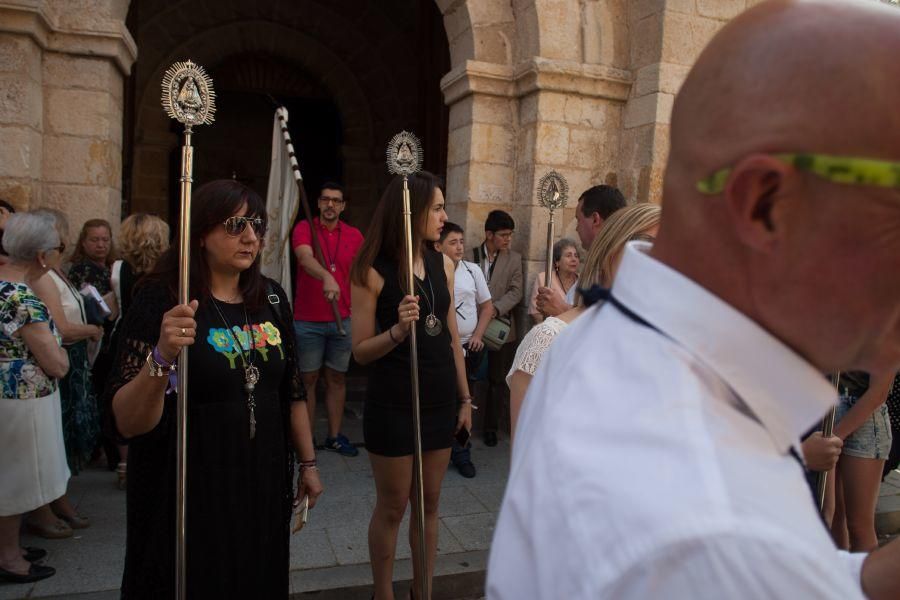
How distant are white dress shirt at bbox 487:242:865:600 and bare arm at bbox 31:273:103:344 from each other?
3.50m

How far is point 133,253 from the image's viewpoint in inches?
173

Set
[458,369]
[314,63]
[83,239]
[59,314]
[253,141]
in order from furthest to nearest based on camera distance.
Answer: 1. [253,141]
2. [314,63]
3. [83,239]
4. [59,314]
5. [458,369]

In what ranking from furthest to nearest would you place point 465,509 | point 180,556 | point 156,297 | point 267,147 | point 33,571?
point 267,147
point 465,509
point 33,571
point 156,297
point 180,556

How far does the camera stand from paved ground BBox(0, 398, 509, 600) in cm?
328

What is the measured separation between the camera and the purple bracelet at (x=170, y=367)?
6.72 feet

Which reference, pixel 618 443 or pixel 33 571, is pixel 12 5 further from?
pixel 618 443

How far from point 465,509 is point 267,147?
10609mm

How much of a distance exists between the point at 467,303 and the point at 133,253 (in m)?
2.36

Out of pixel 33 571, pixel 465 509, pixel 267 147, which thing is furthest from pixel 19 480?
pixel 267 147

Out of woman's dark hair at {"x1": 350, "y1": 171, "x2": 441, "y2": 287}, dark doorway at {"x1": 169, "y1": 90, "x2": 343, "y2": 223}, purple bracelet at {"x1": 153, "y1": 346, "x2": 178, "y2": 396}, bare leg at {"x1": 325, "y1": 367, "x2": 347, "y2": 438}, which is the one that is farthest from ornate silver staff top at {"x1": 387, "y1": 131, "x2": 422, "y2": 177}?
dark doorway at {"x1": 169, "y1": 90, "x2": 343, "y2": 223}

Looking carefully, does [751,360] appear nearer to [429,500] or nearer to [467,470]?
[429,500]

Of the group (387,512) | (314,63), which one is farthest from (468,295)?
(314,63)

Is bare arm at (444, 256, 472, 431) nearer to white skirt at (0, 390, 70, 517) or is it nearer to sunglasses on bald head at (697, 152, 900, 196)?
white skirt at (0, 390, 70, 517)

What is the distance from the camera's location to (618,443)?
59 centimetres
